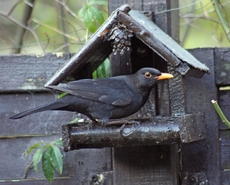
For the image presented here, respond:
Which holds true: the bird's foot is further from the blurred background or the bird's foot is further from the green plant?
the blurred background

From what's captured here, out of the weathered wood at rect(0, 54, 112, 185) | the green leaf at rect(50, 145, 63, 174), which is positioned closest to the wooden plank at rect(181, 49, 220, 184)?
the weathered wood at rect(0, 54, 112, 185)

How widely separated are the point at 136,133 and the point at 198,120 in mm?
334

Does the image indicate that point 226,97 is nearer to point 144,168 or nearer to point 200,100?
point 200,100

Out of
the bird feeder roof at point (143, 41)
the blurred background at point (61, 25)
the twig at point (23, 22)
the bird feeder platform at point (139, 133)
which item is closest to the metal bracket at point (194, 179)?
the bird feeder platform at point (139, 133)

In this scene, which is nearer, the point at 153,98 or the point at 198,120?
the point at 198,120

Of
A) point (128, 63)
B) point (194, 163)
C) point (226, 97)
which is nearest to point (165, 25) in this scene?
point (128, 63)

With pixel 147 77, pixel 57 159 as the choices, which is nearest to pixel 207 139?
pixel 147 77

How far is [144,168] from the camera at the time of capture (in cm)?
349

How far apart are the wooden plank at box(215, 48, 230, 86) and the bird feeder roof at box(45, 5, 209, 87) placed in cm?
34

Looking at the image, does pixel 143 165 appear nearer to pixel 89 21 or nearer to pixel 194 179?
pixel 194 179

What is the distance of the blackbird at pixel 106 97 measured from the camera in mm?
3291

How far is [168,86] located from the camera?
133 inches

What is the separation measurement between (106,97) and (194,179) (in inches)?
27.7

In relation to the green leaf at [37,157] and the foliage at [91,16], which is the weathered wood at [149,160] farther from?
the green leaf at [37,157]
